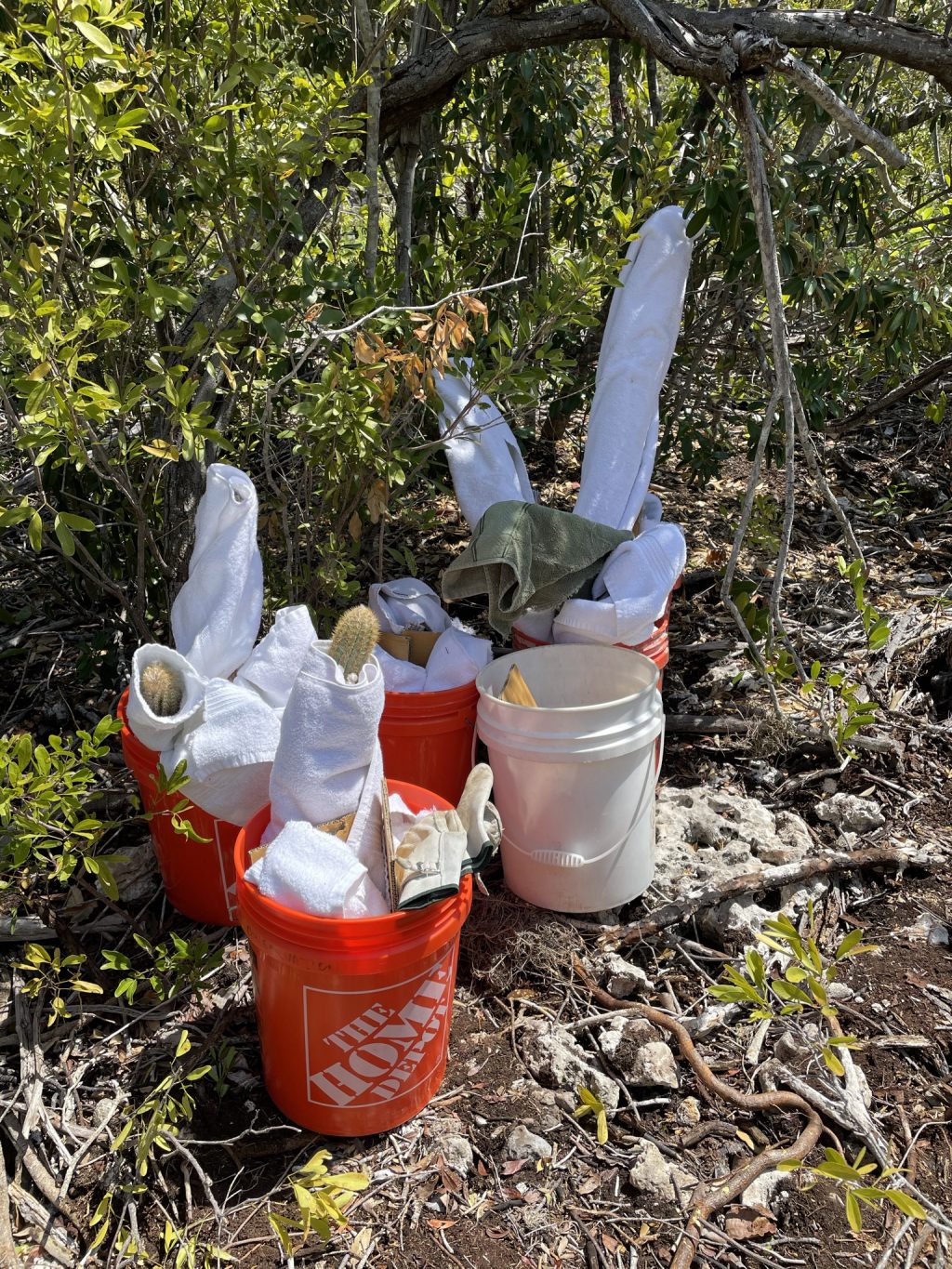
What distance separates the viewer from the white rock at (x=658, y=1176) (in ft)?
6.27

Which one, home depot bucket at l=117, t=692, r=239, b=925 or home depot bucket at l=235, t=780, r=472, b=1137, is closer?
home depot bucket at l=235, t=780, r=472, b=1137

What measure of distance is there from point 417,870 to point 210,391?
156cm

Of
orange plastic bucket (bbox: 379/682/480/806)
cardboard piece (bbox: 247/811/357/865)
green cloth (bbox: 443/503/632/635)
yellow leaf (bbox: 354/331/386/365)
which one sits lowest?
orange plastic bucket (bbox: 379/682/480/806)

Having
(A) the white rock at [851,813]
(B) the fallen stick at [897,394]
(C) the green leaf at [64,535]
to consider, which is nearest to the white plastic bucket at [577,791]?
(A) the white rock at [851,813]

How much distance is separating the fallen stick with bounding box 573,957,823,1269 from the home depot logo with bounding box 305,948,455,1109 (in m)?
0.52

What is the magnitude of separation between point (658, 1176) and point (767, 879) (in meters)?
0.83

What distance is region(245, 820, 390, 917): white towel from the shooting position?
183 centimetres

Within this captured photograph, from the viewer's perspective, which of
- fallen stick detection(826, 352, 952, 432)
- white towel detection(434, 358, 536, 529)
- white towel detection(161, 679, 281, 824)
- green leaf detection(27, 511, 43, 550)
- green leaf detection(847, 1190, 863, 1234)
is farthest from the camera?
fallen stick detection(826, 352, 952, 432)

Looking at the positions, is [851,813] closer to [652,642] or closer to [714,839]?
[714,839]

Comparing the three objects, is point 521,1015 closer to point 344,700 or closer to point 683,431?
point 344,700

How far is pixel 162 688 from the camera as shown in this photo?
2221 mm

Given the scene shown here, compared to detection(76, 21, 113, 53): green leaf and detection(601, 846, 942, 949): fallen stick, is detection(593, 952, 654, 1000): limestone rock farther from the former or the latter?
detection(76, 21, 113, 53): green leaf

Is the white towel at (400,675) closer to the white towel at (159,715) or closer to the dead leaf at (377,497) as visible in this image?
the dead leaf at (377,497)

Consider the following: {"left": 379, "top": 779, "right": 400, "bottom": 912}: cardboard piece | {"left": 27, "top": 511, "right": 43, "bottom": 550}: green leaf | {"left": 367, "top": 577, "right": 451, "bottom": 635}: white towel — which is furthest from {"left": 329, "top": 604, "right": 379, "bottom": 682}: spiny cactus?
Result: {"left": 367, "top": 577, "right": 451, "bottom": 635}: white towel
